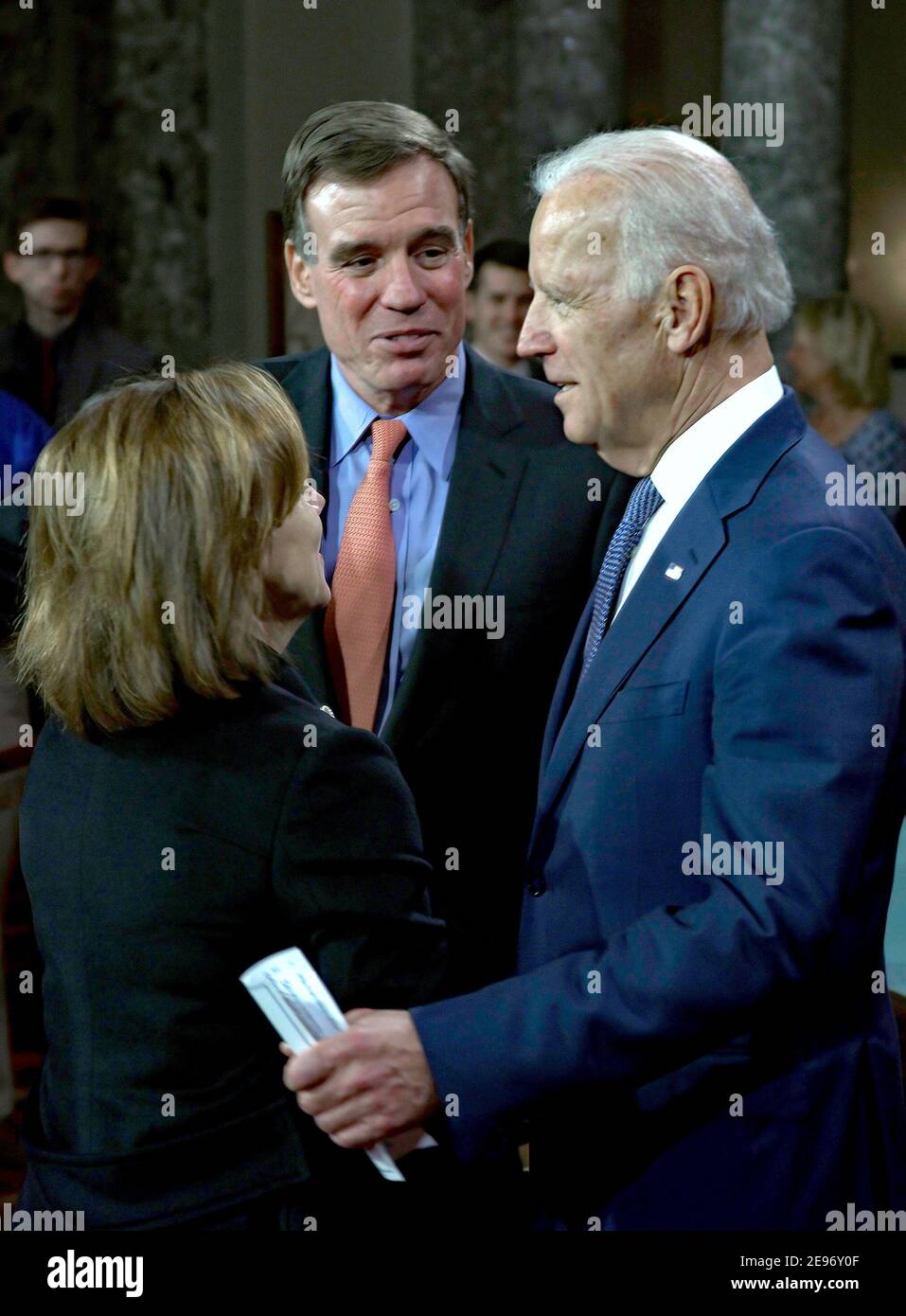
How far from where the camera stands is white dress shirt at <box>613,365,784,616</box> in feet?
5.31

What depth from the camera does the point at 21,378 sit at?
4.64 meters

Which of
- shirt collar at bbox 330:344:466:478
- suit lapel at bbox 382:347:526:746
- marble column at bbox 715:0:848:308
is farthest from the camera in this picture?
marble column at bbox 715:0:848:308

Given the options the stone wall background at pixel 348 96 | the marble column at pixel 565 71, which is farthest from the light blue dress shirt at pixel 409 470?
the marble column at pixel 565 71

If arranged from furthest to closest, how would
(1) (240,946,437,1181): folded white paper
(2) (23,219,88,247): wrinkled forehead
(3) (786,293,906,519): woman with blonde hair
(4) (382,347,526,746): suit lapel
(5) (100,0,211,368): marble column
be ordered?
(5) (100,0,211,368): marble column
(2) (23,219,88,247): wrinkled forehead
(3) (786,293,906,519): woman with blonde hair
(4) (382,347,526,746): suit lapel
(1) (240,946,437,1181): folded white paper

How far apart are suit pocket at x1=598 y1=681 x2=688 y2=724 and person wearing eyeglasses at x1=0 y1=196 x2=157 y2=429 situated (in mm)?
3236

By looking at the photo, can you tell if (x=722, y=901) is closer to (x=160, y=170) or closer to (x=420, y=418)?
(x=420, y=418)

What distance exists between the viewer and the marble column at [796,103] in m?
5.36

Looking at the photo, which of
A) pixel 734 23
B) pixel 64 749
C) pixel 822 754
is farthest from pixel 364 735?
pixel 734 23

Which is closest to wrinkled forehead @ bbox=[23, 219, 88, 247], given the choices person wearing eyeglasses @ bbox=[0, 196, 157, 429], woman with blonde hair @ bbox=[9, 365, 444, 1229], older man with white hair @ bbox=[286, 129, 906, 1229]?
person wearing eyeglasses @ bbox=[0, 196, 157, 429]

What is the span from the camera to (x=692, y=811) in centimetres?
154

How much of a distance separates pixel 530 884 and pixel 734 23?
4580 mm

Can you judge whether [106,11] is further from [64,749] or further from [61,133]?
[64,749]

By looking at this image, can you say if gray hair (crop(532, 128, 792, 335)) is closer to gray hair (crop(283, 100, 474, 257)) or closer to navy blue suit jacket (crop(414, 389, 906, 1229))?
navy blue suit jacket (crop(414, 389, 906, 1229))

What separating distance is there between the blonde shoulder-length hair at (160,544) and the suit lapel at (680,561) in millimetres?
373
